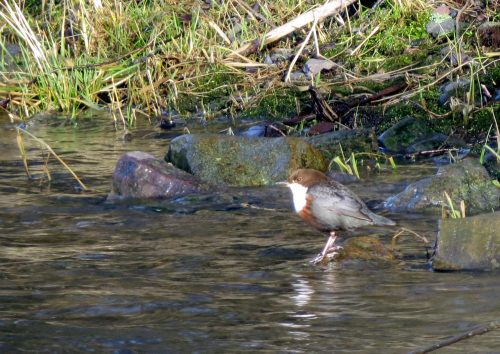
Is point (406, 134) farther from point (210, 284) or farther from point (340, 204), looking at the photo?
point (210, 284)

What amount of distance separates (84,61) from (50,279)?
6.47m

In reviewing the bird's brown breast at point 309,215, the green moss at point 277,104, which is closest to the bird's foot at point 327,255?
the bird's brown breast at point 309,215

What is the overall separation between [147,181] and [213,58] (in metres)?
3.81

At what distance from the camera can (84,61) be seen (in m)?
11.3

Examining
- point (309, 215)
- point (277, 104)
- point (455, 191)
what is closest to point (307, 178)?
point (309, 215)

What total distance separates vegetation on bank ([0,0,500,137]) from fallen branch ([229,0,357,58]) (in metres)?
0.11

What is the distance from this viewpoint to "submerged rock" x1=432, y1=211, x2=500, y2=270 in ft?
16.5

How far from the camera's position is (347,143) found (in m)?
8.20

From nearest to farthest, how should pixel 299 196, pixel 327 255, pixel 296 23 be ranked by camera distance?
pixel 327 255
pixel 299 196
pixel 296 23

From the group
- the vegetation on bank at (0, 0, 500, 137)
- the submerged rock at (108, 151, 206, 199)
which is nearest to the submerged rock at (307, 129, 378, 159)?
the vegetation on bank at (0, 0, 500, 137)

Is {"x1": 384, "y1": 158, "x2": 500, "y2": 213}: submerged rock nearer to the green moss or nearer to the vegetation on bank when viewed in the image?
the vegetation on bank

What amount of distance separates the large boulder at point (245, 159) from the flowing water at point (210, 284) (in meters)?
0.23

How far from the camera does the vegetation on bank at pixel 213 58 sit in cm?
987

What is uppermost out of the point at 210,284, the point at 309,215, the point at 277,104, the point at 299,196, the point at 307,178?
the point at 277,104
